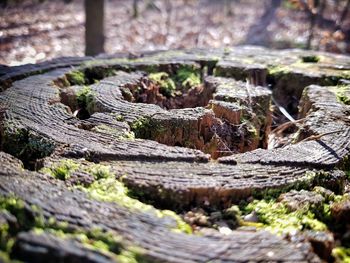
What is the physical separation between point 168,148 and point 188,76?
207 cm

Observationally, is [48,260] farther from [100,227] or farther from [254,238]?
[254,238]

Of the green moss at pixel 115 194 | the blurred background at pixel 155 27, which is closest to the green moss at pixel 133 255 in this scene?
the green moss at pixel 115 194

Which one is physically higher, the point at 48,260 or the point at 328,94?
the point at 328,94

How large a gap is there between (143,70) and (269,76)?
149 centimetres

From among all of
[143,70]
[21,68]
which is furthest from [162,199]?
[21,68]

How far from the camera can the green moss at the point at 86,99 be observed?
340 cm

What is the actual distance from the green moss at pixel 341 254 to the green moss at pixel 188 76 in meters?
2.64

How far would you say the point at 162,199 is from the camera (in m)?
2.13

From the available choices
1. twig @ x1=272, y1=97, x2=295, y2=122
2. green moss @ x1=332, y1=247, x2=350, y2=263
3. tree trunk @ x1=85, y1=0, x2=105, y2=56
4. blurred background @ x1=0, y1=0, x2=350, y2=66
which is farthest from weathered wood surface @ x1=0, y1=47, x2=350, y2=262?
blurred background @ x1=0, y1=0, x2=350, y2=66

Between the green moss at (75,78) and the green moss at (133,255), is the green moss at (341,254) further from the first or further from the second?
the green moss at (75,78)

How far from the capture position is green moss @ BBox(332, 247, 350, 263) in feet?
6.15

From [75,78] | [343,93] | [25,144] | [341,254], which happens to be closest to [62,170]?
[25,144]

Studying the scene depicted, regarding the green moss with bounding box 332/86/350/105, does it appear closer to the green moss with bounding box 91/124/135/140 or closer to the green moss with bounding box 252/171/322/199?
the green moss with bounding box 252/171/322/199

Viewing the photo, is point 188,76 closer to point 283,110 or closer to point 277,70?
point 277,70
